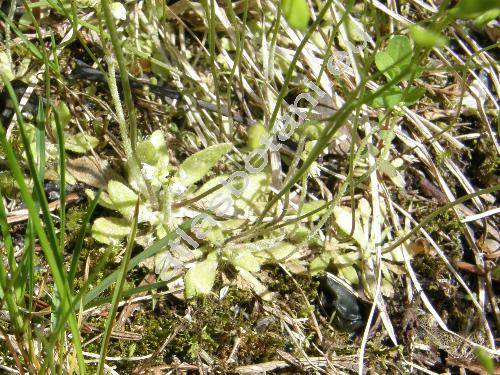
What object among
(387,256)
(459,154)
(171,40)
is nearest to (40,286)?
(171,40)

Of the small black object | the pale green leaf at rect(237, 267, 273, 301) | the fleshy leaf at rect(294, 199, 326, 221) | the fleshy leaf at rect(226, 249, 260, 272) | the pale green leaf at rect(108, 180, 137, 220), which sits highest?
the pale green leaf at rect(108, 180, 137, 220)

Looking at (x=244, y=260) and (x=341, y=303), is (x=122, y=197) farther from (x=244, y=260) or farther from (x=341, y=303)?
(x=341, y=303)

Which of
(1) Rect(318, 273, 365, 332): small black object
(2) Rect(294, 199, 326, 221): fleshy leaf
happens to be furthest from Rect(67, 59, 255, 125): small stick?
(1) Rect(318, 273, 365, 332): small black object

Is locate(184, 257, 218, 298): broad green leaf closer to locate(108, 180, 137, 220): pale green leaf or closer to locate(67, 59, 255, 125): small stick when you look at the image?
locate(108, 180, 137, 220): pale green leaf

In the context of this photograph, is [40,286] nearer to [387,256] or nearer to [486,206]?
[387,256]

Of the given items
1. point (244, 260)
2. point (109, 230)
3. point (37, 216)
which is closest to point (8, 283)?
point (37, 216)

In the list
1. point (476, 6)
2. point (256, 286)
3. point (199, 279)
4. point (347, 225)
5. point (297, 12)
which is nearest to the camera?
point (476, 6)

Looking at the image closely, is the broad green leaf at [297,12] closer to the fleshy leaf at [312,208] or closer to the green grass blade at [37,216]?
the green grass blade at [37,216]
